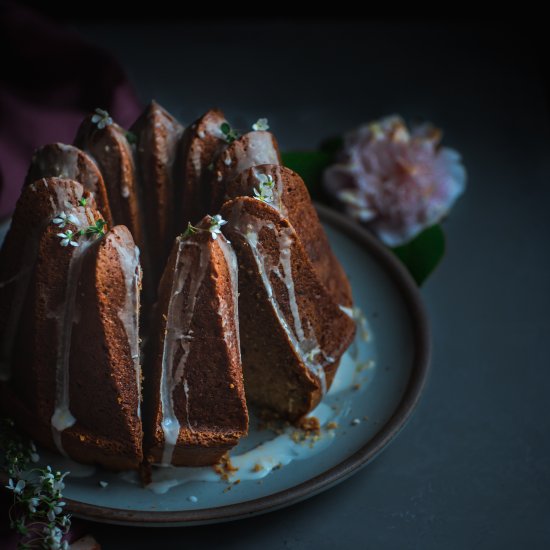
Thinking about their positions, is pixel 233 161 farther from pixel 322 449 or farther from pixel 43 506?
pixel 43 506

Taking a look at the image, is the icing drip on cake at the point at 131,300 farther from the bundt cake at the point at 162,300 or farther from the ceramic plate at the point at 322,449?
the ceramic plate at the point at 322,449

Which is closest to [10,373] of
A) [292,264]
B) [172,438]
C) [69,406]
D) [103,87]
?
[69,406]

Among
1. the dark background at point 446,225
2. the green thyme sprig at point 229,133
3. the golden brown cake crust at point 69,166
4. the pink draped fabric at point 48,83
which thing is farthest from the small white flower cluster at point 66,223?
the pink draped fabric at point 48,83

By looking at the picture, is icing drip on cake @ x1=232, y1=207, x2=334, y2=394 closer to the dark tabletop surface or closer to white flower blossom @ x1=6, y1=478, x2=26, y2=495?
the dark tabletop surface

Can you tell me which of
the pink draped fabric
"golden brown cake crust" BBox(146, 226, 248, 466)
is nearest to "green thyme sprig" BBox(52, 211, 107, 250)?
"golden brown cake crust" BBox(146, 226, 248, 466)

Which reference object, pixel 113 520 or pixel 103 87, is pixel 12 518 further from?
pixel 103 87

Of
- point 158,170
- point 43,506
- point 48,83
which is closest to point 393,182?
point 158,170
